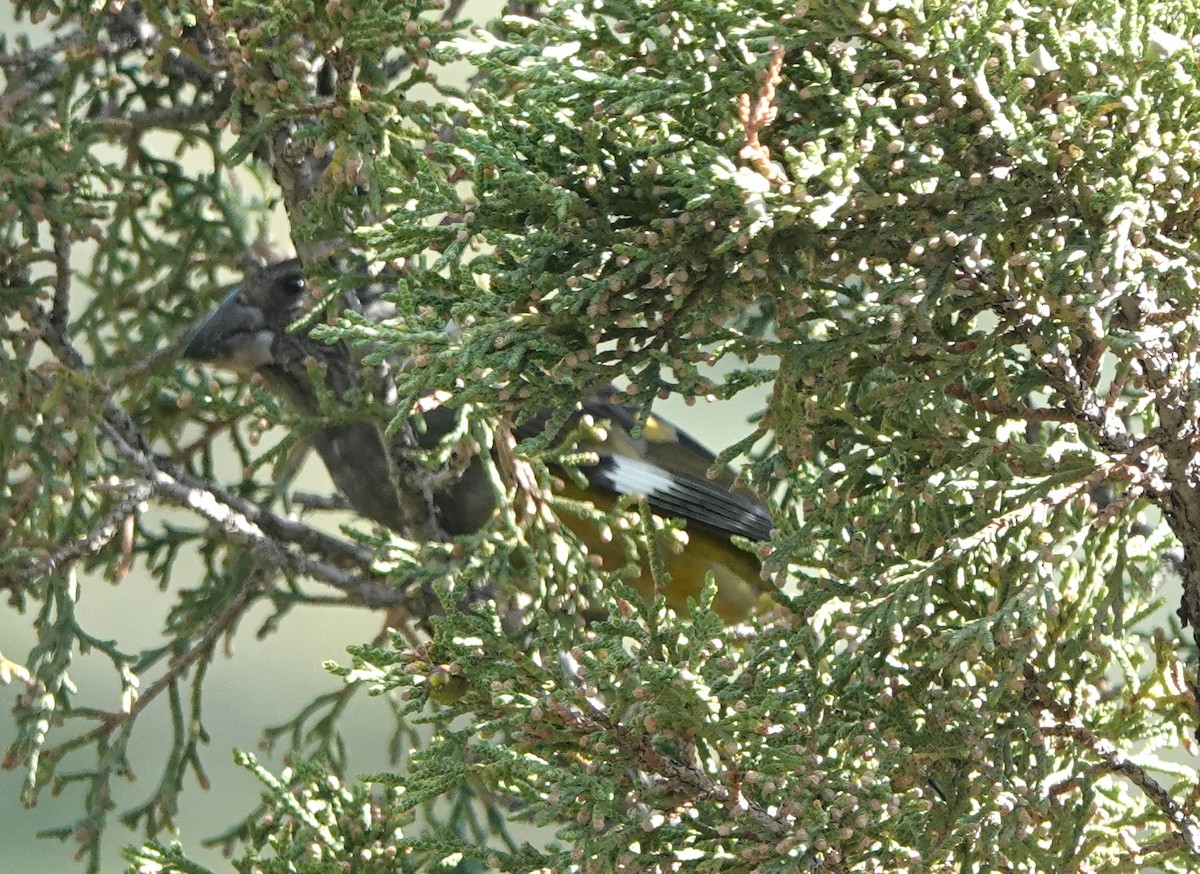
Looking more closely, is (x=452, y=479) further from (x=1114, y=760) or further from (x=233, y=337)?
(x=1114, y=760)

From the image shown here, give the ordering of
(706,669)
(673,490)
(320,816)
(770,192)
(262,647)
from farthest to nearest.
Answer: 1. (262,647)
2. (673,490)
3. (320,816)
4. (706,669)
5. (770,192)

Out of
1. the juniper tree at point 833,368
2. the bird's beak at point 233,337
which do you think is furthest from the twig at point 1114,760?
the bird's beak at point 233,337

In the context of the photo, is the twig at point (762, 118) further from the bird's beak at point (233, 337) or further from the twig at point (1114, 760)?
the bird's beak at point (233, 337)

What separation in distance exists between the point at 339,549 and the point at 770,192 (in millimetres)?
1692

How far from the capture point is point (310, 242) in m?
2.65

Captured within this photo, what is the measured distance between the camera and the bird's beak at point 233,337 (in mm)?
3412

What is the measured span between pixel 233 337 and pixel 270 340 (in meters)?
0.09

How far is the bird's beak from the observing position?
11.2 ft

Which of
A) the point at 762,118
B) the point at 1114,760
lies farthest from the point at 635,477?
the point at 762,118

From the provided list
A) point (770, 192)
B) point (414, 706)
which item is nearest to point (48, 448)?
point (414, 706)

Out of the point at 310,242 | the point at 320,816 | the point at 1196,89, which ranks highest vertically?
the point at 310,242

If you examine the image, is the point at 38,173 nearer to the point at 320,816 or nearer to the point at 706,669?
the point at 320,816

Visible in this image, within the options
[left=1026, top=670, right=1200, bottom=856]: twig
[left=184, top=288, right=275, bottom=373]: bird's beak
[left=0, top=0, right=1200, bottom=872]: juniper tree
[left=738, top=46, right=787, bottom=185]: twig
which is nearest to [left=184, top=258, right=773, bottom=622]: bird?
[left=184, top=288, right=275, bottom=373]: bird's beak

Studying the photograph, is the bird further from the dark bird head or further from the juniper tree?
the juniper tree
